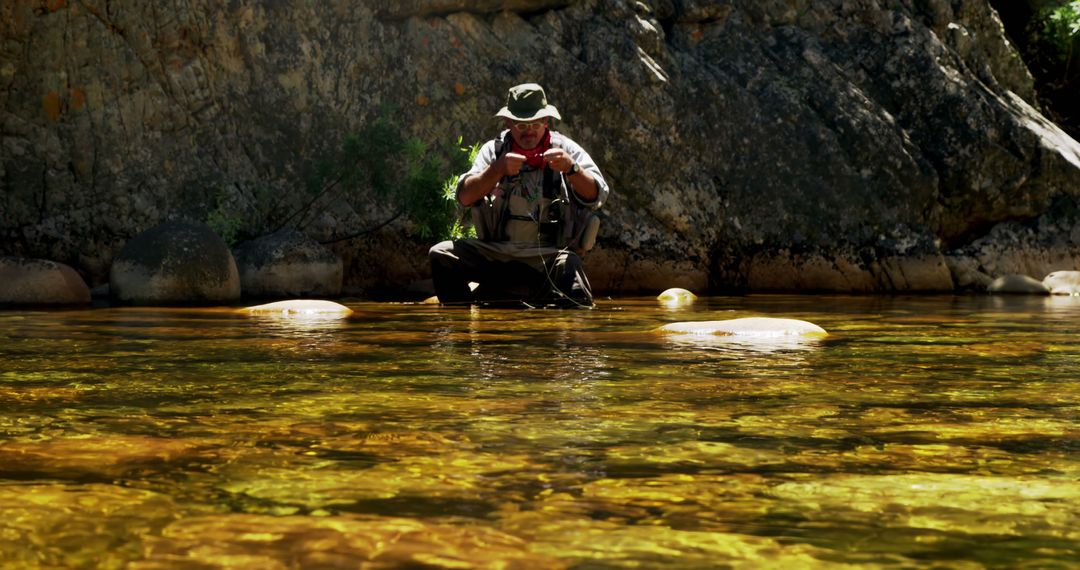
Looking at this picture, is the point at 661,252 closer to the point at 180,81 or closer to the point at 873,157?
the point at 873,157

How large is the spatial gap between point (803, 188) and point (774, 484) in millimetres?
10309

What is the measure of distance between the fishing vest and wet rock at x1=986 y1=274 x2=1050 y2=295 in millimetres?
5478

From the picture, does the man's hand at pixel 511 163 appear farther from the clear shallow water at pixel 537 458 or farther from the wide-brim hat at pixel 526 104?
the clear shallow water at pixel 537 458

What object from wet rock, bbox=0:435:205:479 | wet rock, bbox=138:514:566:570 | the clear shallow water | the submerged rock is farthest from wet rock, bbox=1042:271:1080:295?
wet rock, bbox=138:514:566:570

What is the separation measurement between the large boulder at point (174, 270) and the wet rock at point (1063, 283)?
23.7ft

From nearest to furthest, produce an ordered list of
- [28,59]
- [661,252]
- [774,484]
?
[774,484] < [28,59] < [661,252]

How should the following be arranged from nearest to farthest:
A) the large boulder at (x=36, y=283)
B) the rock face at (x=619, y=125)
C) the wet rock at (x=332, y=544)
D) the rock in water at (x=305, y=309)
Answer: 1. the wet rock at (x=332, y=544)
2. the rock in water at (x=305, y=309)
3. the large boulder at (x=36, y=283)
4. the rock face at (x=619, y=125)

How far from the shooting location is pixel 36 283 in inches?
320

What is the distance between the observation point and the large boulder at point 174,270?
8.61 metres

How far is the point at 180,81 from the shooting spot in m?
10.4

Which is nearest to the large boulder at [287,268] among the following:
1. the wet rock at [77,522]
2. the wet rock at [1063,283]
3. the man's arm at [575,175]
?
the man's arm at [575,175]

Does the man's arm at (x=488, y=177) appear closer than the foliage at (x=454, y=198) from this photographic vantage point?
Yes

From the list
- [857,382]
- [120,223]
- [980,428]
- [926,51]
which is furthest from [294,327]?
[926,51]

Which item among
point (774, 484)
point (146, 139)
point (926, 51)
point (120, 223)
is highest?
point (926, 51)
